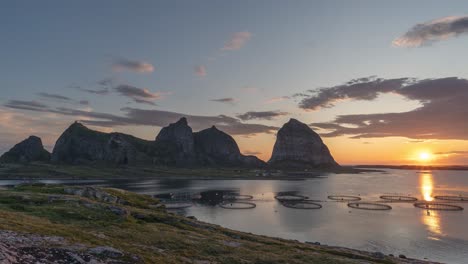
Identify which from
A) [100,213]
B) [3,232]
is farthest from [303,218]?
[3,232]

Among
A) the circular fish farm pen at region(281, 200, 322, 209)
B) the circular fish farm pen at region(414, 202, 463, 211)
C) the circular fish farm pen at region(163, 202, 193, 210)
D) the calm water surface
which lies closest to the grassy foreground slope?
the calm water surface

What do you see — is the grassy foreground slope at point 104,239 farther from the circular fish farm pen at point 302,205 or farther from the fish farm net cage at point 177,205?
the circular fish farm pen at point 302,205

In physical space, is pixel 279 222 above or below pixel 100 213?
below

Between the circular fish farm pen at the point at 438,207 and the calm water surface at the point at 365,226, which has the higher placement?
the circular fish farm pen at the point at 438,207

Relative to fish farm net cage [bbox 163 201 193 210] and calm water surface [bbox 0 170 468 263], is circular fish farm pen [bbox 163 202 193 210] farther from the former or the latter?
calm water surface [bbox 0 170 468 263]

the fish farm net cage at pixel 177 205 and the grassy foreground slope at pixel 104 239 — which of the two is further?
the fish farm net cage at pixel 177 205

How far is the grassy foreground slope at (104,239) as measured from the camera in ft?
89.5

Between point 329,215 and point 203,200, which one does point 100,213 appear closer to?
point 329,215

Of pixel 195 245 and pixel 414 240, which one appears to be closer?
pixel 195 245

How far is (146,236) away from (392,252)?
225 ft

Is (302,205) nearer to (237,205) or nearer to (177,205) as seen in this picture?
(237,205)

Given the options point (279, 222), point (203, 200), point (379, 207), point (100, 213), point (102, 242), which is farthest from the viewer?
point (203, 200)

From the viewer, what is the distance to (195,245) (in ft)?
153

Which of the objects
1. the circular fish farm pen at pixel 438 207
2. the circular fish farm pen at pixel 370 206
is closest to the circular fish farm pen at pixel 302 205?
the circular fish farm pen at pixel 370 206
